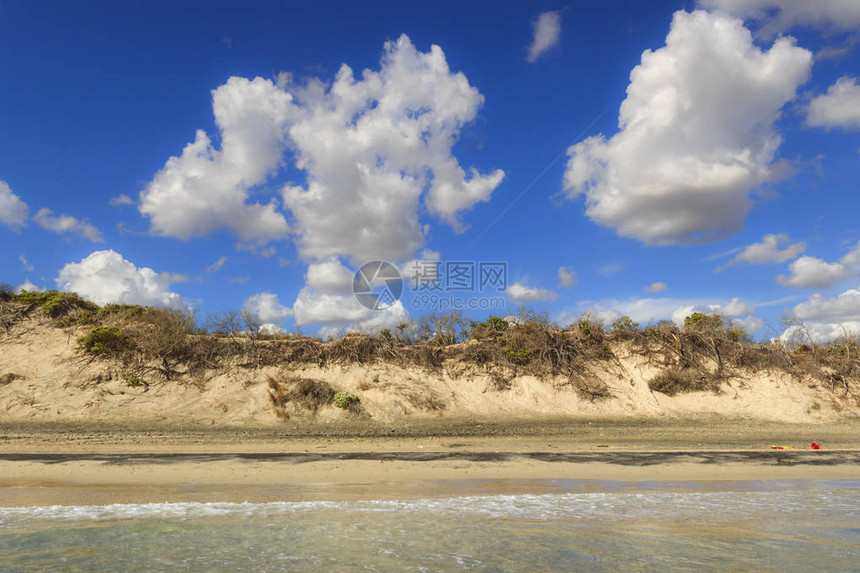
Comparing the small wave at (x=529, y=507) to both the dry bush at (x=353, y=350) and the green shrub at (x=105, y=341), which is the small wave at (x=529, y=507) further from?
the green shrub at (x=105, y=341)

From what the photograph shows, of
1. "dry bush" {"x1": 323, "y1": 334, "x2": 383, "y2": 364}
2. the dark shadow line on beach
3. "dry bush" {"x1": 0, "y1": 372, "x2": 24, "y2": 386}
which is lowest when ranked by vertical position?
the dark shadow line on beach

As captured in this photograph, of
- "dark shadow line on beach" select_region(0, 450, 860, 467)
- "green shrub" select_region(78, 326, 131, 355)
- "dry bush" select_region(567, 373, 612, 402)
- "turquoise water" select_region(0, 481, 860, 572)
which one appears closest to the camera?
"turquoise water" select_region(0, 481, 860, 572)

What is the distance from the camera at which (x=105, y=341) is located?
71.3 ft

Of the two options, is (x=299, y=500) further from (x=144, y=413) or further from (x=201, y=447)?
(x=144, y=413)

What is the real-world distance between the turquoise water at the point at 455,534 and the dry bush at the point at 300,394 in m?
10.4

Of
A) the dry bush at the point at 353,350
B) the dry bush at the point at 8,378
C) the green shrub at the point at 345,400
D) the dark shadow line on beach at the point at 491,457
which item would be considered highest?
the dry bush at the point at 353,350

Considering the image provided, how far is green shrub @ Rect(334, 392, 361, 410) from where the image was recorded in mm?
19547

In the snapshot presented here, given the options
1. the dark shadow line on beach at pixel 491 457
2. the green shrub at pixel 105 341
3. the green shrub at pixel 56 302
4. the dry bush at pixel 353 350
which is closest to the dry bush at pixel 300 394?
the dry bush at pixel 353 350

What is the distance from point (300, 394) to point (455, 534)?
13362 mm

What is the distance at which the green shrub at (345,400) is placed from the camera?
1955cm

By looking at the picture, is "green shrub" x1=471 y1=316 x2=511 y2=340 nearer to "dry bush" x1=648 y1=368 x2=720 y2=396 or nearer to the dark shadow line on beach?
"dry bush" x1=648 y1=368 x2=720 y2=396

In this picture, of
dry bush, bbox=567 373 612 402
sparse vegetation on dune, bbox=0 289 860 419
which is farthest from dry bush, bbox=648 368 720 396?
dry bush, bbox=567 373 612 402

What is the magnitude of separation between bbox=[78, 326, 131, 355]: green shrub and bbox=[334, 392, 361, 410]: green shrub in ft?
32.4

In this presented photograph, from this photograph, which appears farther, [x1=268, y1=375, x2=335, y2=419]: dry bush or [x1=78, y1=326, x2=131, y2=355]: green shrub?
[x1=78, y1=326, x2=131, y2=355]: green shrub
